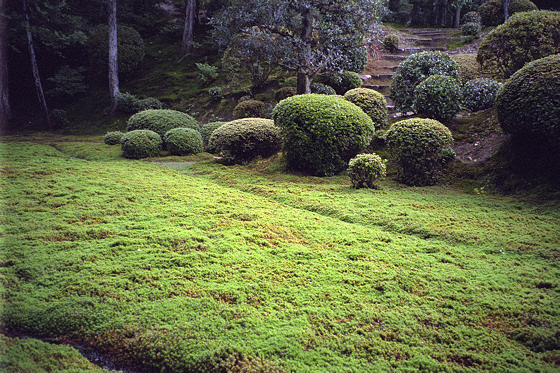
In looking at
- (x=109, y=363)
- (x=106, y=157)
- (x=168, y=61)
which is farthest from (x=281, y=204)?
(x=168, y=61)

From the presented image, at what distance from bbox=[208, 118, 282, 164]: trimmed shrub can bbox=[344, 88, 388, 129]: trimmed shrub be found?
2.42 meters

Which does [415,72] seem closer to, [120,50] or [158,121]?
[158,121]

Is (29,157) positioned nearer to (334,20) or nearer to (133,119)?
(133,119)

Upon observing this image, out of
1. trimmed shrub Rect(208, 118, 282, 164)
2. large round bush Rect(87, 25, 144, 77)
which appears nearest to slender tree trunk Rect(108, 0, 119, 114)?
large round bush Rect(87, 25, 144, 77)

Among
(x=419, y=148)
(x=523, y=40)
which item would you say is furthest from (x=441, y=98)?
(x=523, y=40)

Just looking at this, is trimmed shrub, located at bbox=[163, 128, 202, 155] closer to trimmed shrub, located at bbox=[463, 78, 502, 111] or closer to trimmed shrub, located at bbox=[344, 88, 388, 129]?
trimmed shrub, located at bbox=[344, 88, 388, 129]

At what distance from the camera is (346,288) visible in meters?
3.03

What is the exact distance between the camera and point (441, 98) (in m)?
7.44

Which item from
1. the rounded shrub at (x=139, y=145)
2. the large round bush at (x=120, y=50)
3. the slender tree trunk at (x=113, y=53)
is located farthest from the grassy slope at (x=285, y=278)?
the large round bush at (x=120, y=50)

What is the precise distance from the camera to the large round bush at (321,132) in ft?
22.8

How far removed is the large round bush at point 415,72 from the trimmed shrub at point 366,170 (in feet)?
11.4

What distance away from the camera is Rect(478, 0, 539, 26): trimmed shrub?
591 inches

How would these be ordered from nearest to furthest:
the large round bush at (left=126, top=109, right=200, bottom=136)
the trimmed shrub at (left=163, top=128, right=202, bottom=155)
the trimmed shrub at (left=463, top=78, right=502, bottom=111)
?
the trimmed shrub at (left=463, top=78, right=502, bottom=111) → the trimmed shrub at (left=163, top=128, right=202, bottom=155) → the large round bush at (left=126, top=109, right=200, bottom=136)

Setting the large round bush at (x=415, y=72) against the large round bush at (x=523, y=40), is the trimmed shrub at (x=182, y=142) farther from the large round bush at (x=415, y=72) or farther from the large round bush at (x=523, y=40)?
the large round bush at (x=523, y=40)
